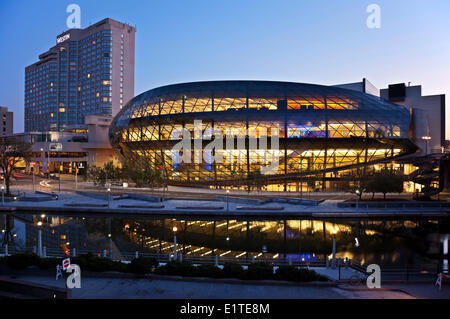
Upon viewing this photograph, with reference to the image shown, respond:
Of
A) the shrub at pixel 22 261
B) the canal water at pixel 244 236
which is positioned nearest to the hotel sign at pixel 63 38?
the canal water at pixel 244 236

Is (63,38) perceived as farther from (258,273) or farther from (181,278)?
(258,273)

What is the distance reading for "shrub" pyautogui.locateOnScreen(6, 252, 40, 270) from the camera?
15352 mm

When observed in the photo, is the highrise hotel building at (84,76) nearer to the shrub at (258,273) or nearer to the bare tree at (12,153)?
the bare tree at (12,153)

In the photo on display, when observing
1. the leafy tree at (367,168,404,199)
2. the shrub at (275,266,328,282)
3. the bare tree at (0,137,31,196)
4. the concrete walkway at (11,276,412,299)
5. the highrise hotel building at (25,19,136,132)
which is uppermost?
the highrise hotel building at (25,19,136,132)

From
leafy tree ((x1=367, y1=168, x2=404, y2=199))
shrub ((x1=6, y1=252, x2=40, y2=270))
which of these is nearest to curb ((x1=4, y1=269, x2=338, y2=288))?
shrub ((x1=6, y1=252, x2=40, y2=270))

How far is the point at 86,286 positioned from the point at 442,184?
171 ft

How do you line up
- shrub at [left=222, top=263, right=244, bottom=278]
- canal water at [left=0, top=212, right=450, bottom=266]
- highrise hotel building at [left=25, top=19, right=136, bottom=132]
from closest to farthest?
1. shrub at [left=222, top=263, right=244, bottom=278]
2. canal water at [left=0, top=212, right=450, bottom=266]
3. highrise hotel building at [left=25, top=19, right=136, bottom=132]

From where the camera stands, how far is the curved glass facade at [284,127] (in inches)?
2234

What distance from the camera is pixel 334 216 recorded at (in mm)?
34250

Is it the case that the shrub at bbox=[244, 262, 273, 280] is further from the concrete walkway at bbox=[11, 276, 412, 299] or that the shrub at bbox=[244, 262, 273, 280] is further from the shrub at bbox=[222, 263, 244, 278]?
the concrete walkway at bbox=[11, 276, 412, 299]

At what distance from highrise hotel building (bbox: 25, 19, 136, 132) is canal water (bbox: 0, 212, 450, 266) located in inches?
5775
